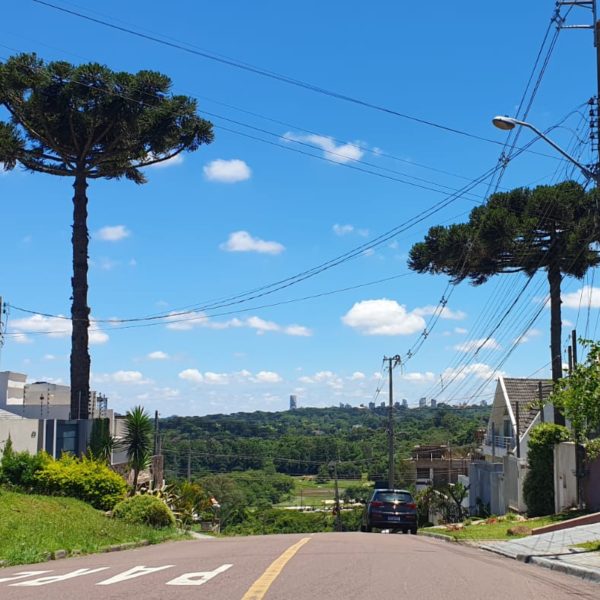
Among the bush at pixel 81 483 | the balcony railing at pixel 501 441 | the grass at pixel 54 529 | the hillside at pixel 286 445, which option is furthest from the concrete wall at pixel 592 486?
the hillside at pixel 286 445

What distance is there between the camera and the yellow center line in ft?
27.9

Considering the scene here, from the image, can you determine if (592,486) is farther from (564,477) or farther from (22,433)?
(22,433)

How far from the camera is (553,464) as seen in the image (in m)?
25.4

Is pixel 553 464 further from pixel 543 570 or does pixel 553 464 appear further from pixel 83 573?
pixel 83 573

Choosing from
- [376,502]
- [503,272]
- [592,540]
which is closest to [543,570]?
[592,540]

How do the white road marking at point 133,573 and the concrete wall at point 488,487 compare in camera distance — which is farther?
the concrete wall at point 488,487

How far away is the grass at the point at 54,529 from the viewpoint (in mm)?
14367

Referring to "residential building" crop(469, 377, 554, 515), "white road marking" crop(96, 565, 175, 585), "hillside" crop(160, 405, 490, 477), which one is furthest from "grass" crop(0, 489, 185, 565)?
"hillside" crop(160, 405, 490, 477)

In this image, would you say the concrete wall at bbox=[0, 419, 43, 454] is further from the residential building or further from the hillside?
the hillside

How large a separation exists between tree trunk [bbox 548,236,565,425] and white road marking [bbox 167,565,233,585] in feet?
75.5

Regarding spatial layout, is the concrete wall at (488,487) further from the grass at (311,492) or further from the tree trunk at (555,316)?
the grass at (311,492)

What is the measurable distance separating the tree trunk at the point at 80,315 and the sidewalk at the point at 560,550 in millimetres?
18118

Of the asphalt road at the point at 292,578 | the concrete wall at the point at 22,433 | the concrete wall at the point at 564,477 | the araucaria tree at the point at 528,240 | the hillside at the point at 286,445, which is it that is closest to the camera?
the asphalt road at the point at 292,578

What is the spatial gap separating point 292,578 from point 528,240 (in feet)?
79.8
